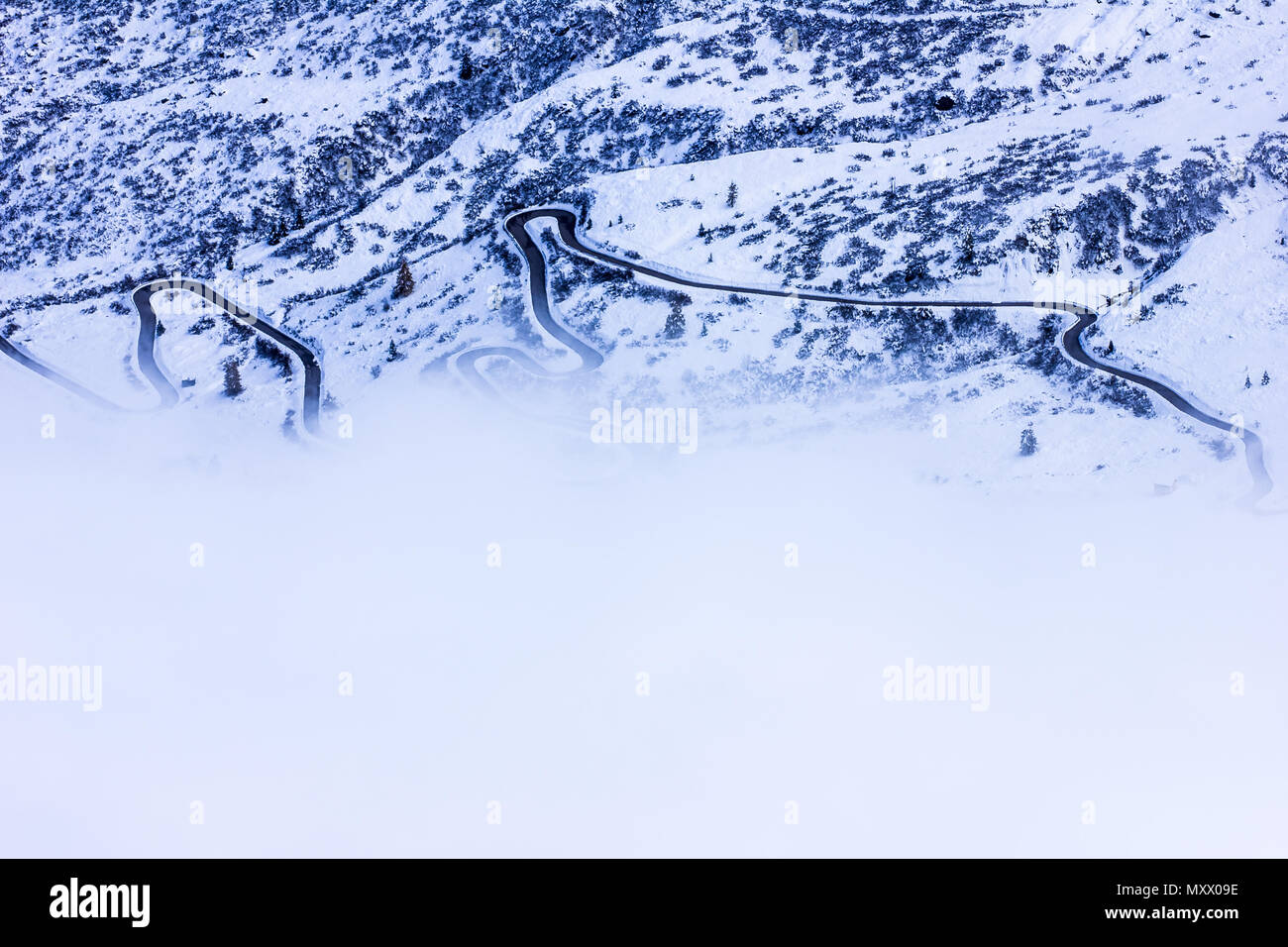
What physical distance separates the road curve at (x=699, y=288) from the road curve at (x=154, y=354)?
8.11 meters

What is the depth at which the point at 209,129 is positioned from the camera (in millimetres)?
83500

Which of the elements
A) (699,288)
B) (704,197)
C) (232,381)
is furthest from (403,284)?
(704,197)

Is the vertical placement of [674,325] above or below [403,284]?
below

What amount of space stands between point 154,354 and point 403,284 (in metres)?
14.7

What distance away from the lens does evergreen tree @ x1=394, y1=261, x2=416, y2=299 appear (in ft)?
226

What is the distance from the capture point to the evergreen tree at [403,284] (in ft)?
226

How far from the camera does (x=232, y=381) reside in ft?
206

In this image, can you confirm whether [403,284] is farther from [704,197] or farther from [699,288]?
[704,197]

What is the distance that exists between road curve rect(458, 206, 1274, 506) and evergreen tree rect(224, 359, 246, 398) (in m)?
12.3

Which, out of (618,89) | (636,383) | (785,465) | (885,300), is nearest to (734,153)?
(618,89)

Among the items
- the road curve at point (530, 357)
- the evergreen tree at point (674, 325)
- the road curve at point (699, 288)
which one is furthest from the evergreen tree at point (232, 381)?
the evergreen tree at point (674, 325)

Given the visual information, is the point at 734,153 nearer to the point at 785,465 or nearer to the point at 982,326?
the point at 982,326

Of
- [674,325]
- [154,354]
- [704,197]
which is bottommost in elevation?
[674,325]

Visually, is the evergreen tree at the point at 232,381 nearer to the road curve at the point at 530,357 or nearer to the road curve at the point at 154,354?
the road curve at the point at 154,354
